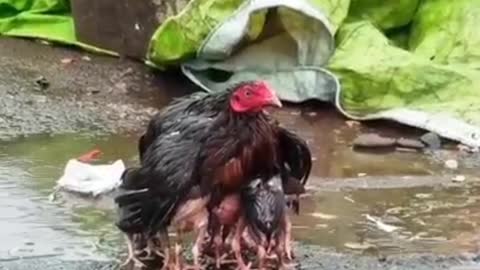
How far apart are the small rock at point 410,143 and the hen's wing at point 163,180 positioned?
1677 millimetres

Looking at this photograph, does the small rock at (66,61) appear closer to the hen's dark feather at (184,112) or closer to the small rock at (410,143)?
the small rock at (410,143)

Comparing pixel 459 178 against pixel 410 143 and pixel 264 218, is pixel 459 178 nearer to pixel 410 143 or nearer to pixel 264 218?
pixel 410 143

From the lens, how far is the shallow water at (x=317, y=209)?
4.46 m

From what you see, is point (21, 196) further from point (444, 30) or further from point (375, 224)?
point (444, 30)

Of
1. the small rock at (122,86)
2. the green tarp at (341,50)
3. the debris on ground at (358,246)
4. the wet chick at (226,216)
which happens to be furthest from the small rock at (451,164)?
the small rock at (122,86)

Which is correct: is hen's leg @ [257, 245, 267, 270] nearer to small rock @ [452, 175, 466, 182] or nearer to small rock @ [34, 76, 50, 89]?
small rock @ [452, 175, 466, 182]

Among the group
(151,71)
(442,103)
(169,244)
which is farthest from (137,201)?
(151,71)

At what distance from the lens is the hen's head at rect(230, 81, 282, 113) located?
3.96 metres

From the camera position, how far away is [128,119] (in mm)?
6094

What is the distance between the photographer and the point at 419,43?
6.62 meters

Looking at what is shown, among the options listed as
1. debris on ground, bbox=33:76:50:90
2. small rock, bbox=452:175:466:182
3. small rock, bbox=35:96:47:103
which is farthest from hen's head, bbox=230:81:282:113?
debris on ground, bbox=33:76:50:90

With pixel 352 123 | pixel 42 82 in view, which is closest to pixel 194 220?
pixel 352 123

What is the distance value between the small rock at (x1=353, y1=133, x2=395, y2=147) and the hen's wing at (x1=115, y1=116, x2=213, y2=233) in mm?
1591

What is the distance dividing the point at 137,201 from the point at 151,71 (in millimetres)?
2773
